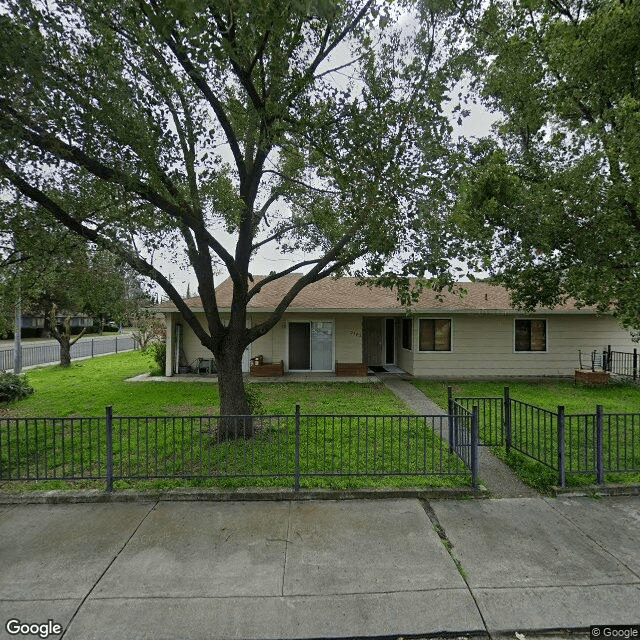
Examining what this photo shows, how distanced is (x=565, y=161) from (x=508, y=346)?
8410 millimetres

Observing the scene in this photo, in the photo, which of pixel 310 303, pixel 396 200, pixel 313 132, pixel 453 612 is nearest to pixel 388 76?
pixel 313 132

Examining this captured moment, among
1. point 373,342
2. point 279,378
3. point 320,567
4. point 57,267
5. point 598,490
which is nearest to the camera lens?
point 320,567

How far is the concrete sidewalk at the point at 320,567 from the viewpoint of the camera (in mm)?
2859

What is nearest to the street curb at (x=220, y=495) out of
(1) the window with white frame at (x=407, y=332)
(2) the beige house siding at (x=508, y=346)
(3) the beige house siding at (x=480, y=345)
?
(3) the beige house siding at (x=480, y=345)

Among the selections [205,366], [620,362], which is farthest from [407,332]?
[620,362]

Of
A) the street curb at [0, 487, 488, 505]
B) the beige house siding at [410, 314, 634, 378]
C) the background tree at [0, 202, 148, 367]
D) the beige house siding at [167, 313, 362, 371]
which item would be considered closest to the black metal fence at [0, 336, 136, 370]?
the beige house siding at [167, 313, 362, 371]

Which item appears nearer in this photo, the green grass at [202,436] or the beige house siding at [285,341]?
the green grass at [202,436]

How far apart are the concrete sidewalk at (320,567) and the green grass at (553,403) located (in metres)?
0.61

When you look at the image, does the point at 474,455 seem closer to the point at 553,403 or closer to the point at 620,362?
the point at 553,403

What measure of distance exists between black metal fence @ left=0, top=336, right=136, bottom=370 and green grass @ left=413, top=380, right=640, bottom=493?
18225mm

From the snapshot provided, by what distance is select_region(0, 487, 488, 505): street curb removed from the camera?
4676 mm

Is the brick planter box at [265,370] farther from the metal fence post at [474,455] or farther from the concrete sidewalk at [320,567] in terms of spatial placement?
the metal fence post at [474,455]

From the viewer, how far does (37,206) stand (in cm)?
630

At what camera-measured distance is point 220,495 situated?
471 cm
